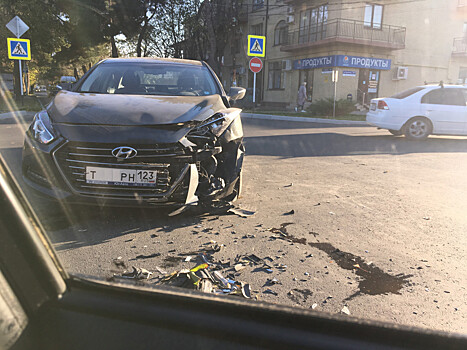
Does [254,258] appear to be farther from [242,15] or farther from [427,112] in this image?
[242,15]

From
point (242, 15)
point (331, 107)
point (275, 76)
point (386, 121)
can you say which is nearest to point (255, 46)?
point (331, 107)

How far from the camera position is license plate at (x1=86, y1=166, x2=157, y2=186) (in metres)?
3.31

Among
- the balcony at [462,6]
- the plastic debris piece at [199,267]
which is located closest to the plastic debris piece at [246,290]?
the plastic debris piece at [199,267]

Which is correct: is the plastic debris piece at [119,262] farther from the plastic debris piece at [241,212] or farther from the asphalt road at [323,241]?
the plastic debris piece at [241,212]

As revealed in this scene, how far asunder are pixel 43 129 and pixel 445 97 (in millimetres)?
11189

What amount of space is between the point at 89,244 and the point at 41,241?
211 centimetres

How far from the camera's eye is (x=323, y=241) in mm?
3469

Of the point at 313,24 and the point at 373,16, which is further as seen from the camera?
the point at 313,24

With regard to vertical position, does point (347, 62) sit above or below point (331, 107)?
above

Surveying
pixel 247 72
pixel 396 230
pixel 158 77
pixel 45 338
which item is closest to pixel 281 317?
pixel 45 338

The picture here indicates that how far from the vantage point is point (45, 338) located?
1.04 meters

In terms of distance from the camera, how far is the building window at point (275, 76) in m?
32.7

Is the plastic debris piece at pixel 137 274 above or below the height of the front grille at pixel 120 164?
below

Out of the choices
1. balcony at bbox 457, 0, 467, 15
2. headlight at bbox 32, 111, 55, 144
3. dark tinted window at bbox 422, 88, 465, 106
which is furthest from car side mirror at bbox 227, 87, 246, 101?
balcony at bbox 457, 0, 467, 15
